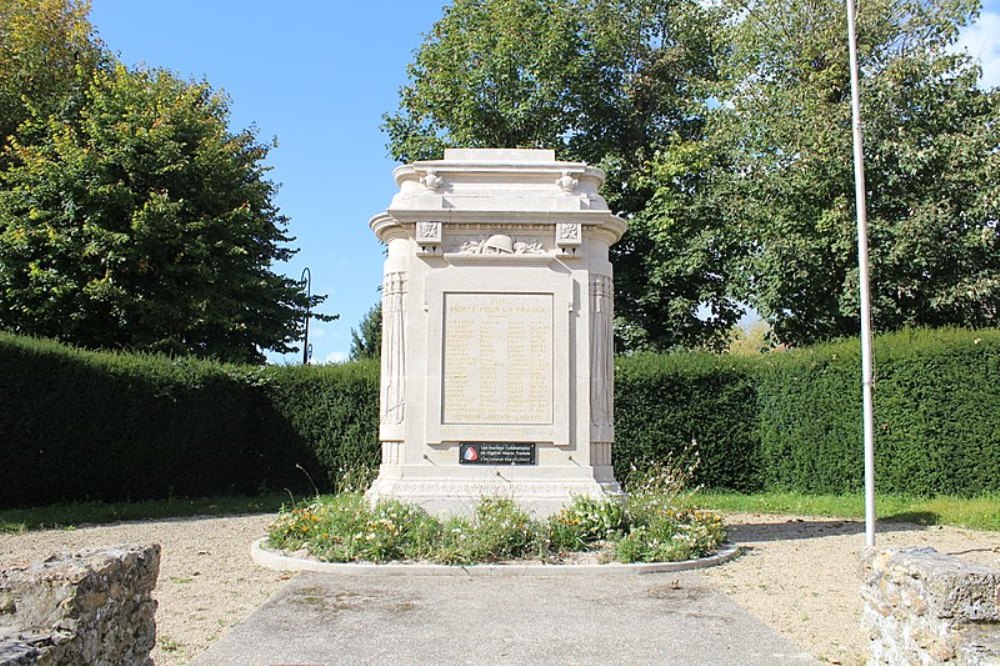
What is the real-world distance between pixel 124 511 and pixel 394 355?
6.40 m

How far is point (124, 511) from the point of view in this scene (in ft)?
45.1

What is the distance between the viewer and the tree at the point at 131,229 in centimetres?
1878

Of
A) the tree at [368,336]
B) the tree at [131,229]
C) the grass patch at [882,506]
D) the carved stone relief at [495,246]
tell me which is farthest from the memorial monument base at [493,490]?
the tree at [368,336]

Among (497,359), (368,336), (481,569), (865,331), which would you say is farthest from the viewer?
(368,336)

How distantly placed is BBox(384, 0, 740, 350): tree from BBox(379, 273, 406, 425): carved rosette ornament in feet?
38.0

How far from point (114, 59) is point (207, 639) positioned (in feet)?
73.2

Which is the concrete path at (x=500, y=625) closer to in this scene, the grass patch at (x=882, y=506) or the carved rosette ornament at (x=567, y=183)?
the carved rosette ornament at (x=567, y=183)

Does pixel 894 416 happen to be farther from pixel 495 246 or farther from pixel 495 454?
pixel 495 246

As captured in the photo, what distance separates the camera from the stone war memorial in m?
9.80

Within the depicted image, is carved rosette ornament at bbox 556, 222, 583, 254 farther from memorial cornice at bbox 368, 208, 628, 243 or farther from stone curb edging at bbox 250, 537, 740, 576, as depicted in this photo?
stone curb edging at bbox 250, 537, 740, 576

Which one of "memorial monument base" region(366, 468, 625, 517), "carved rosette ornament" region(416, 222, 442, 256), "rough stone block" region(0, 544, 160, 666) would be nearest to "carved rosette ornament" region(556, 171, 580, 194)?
"carved rosette ornament" region(416, 222, 442, 256)

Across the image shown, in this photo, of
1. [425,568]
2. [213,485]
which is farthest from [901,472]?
[213,485]

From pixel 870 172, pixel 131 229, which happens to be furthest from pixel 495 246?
pixel 131 229

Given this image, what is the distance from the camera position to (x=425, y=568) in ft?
27.0
